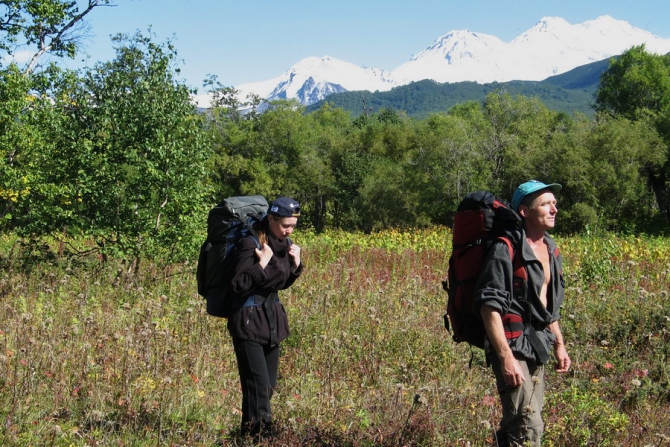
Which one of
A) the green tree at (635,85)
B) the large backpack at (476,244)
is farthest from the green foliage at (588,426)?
the green tree at (635,85)

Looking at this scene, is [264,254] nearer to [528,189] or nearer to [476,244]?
[476,244]

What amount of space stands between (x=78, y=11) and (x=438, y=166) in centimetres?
2004

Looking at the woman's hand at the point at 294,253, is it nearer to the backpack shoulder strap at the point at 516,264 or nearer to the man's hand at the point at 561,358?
the backpack shoulder strap at the point at 516,264

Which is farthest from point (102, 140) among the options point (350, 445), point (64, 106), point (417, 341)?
point (350, 445)

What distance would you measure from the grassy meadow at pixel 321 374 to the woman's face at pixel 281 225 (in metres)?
1.10

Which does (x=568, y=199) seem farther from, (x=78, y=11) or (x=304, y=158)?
(x=78, y=11)

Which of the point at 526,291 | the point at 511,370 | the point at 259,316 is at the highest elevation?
the point at 526,291

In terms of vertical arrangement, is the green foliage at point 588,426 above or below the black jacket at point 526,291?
below

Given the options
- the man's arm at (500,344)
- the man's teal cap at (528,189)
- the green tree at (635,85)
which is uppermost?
the green tree at (635,85)

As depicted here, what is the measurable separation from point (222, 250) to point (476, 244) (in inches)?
57.8

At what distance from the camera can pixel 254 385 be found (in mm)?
3635

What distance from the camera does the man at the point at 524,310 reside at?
309 centimetres

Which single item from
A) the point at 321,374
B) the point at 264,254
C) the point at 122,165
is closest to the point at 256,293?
the point at 264,254

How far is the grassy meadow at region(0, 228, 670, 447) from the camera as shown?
3.87 metres
